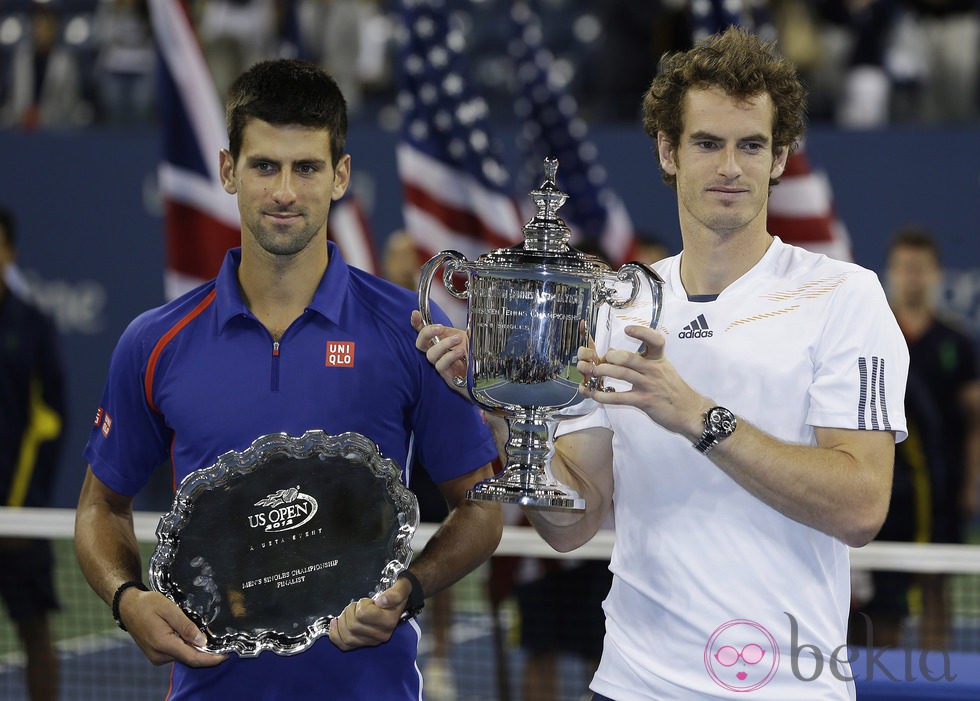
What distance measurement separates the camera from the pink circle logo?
109 inches

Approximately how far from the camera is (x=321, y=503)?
2.96 metres

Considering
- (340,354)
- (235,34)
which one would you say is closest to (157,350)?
(340,354)

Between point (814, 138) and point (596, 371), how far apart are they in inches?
378

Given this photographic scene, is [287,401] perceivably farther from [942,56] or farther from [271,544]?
[942,56]

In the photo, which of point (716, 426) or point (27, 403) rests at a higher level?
point (716, 426)

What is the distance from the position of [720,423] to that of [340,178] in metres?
1.05

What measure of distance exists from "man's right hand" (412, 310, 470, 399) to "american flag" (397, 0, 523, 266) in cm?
463

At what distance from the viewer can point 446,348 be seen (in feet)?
9.46

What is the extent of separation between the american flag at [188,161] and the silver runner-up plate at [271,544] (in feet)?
12.8

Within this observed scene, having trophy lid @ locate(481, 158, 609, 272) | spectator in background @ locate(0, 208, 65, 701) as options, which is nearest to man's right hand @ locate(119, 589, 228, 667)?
trophy lid @ locate(481, 158, 609, 272)

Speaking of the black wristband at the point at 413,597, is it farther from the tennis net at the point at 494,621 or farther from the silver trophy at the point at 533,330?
the tennis net at the point at 494,621

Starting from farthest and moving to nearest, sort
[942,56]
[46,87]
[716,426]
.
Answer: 1. [46,87]
2. [942,56]
3. [716,426]

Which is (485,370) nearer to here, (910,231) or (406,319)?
(406,319)

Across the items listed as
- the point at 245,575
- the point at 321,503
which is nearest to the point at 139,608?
the point at 245,575
